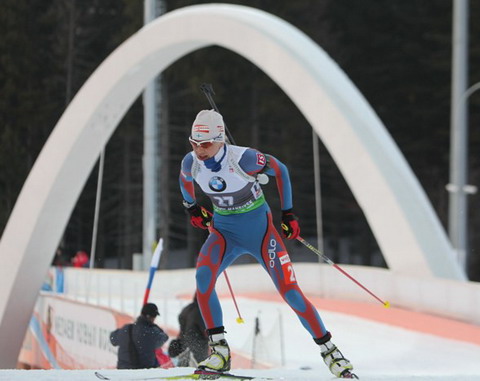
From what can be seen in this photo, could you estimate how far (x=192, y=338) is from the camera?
10570 mm

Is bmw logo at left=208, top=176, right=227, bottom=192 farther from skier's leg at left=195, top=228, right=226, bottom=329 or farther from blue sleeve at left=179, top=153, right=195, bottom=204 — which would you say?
skier's leg at left=195, top=228, right=226, bottom=329

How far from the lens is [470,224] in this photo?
141ft

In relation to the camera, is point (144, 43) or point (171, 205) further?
point (171, 205)

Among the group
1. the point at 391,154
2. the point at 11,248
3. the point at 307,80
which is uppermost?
the point at 307,80

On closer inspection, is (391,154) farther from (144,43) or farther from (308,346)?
(144,43)

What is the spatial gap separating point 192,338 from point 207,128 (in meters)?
4.58

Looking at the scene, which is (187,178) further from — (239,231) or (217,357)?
(217,357)

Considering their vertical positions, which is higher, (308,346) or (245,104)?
(245,104)

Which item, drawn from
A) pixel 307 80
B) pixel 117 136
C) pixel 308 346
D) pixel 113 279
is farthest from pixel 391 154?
pixel 117 136

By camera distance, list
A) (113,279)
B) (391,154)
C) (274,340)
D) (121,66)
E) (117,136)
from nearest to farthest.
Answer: (274,340) → (391,154) → (121,66) → (113,279) → (117,136)

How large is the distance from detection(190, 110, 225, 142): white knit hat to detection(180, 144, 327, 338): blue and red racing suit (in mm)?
120

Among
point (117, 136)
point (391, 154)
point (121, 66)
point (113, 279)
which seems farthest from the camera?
point (117, 136)

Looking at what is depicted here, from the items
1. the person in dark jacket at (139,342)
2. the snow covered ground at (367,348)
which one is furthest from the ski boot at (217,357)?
the snow covered ground at (367,348)

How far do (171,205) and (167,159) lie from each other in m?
4.06
